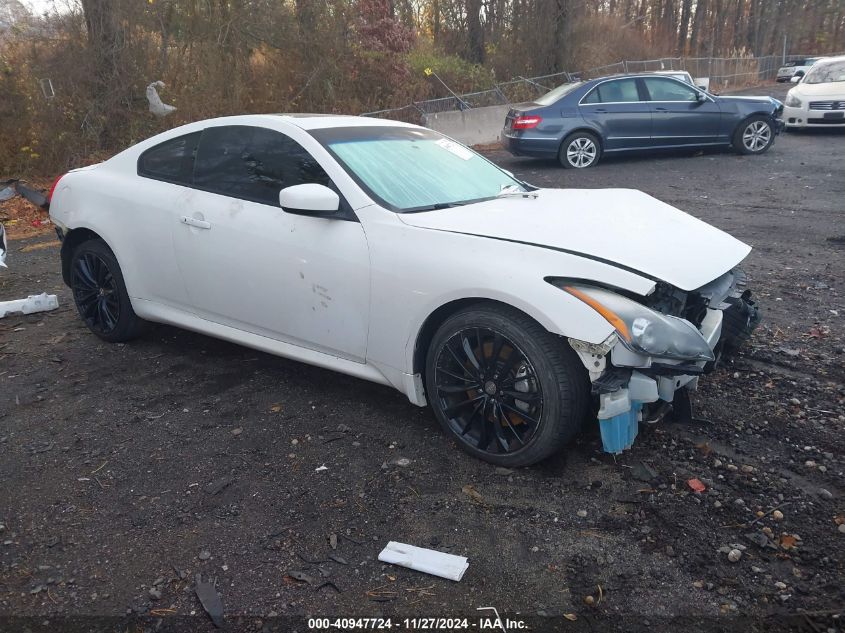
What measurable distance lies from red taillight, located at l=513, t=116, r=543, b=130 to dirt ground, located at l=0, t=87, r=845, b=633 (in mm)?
8384

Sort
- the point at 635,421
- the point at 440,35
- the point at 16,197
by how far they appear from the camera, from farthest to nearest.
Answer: the point at 440,35 < the point at 16,197 < the point at 635,421

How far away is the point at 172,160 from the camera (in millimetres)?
4691

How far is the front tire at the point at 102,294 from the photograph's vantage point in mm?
4949

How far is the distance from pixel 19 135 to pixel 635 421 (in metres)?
13.0

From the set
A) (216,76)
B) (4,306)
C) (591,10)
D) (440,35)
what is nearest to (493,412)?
(4,306)

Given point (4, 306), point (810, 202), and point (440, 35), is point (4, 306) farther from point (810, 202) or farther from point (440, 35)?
point (440, 35)

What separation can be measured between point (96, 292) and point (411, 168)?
258cm

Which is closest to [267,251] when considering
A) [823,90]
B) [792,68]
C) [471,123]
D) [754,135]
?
[754,135]

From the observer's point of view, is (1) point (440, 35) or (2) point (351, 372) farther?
(1) point (440, 35)

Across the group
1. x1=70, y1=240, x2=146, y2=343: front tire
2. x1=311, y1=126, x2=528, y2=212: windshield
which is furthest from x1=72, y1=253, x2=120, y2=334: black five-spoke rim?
x1=311, y1=126, x2=528, y2=212: windshield

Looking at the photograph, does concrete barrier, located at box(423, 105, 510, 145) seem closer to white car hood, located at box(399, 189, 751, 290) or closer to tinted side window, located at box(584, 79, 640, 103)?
tinted side window, located at box(584, 79, 640, 103)

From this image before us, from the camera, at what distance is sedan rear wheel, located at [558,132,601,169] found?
12.8 meters

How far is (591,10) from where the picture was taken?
26.3 metres

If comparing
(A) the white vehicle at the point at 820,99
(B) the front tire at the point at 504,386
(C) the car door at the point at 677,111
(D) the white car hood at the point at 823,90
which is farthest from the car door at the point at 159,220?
(D) the white car hood at the point at 823,90
